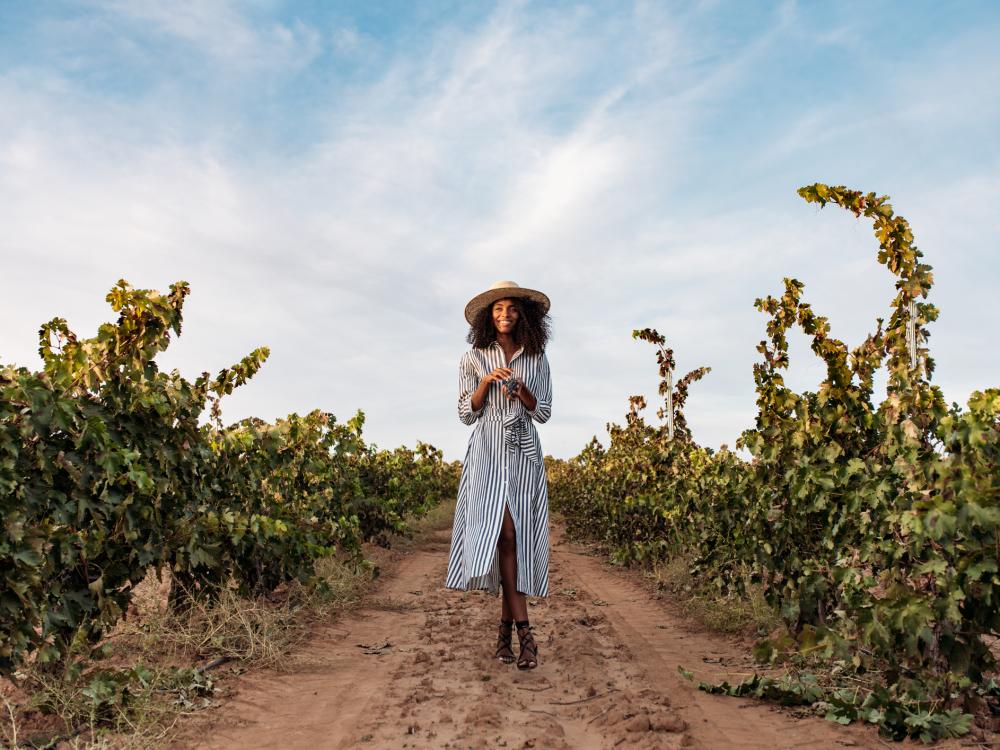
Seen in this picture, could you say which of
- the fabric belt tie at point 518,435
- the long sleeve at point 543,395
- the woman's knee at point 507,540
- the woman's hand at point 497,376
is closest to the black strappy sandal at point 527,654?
the woman's knee at point 507,540

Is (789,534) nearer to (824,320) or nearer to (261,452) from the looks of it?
(824,320)

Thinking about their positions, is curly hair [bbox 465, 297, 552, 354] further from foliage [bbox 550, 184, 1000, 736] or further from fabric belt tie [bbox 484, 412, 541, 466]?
foliage [bbox 550, 184, 1000, 736]

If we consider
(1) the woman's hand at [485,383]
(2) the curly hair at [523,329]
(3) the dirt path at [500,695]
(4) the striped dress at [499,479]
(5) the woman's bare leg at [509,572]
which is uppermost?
(2) the curly hair at [523,329]

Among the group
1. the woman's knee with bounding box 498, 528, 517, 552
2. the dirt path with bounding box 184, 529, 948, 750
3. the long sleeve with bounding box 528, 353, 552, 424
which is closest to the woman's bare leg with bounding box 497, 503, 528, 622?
the woman's knee with bounding box 498, 528, 517, 552

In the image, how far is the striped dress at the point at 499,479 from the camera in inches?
199

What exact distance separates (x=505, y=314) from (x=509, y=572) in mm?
1594

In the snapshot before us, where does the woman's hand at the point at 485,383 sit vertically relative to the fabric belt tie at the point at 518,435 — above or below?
above

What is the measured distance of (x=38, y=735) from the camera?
151 inches

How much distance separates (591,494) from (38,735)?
11.5m

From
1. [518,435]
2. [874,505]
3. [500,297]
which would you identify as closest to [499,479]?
[518,435]

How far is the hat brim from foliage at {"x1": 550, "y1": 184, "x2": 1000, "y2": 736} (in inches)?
66.6

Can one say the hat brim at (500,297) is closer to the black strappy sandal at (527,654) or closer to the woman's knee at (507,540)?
the woman's knee at (507,540)

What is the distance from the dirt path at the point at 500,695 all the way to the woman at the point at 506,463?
44 centimetres

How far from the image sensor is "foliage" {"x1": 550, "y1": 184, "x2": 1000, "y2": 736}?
3719 millimetres
